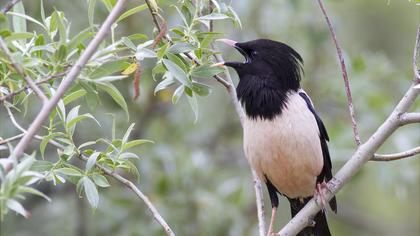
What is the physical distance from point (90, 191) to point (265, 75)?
1.67m

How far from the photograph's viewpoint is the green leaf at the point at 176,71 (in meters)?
3.48

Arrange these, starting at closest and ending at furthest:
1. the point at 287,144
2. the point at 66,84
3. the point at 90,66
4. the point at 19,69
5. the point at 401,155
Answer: the point at 66,84 → the point at 19,69 → the point at 90,66 → the point at 401,155 → the point at 287,144

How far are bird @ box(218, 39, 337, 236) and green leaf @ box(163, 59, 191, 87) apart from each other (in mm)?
1020

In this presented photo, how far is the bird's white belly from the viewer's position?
456 centimetres

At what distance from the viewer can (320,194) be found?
4578mm

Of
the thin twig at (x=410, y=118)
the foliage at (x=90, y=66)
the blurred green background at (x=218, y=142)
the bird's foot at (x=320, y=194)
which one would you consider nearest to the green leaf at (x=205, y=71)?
the foliage at (x=90, y=66)

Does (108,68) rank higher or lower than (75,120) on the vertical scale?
higher

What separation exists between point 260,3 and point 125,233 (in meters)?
2.68

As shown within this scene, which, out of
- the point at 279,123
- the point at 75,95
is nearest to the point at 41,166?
the point at 75,95

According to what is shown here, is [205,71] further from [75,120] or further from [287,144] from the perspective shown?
[287,144]

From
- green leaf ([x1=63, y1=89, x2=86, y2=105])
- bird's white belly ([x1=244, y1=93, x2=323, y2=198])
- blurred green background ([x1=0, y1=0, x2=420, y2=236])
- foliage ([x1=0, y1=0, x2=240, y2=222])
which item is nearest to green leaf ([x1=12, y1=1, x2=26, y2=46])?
foliage ([x1=0, y1=0, x2=240, y2=222])

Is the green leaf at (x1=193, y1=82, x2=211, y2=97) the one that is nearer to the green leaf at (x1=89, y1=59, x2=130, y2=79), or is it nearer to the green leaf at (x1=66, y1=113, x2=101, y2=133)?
the green leaf at (x1=89, y1=59, x2=130, y2=79)

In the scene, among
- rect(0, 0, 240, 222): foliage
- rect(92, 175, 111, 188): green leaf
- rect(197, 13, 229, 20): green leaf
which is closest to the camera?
rect(0, 0, 240, 222): foliage


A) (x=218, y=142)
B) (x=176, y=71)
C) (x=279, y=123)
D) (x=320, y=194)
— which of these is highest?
(x=176, y=71)
